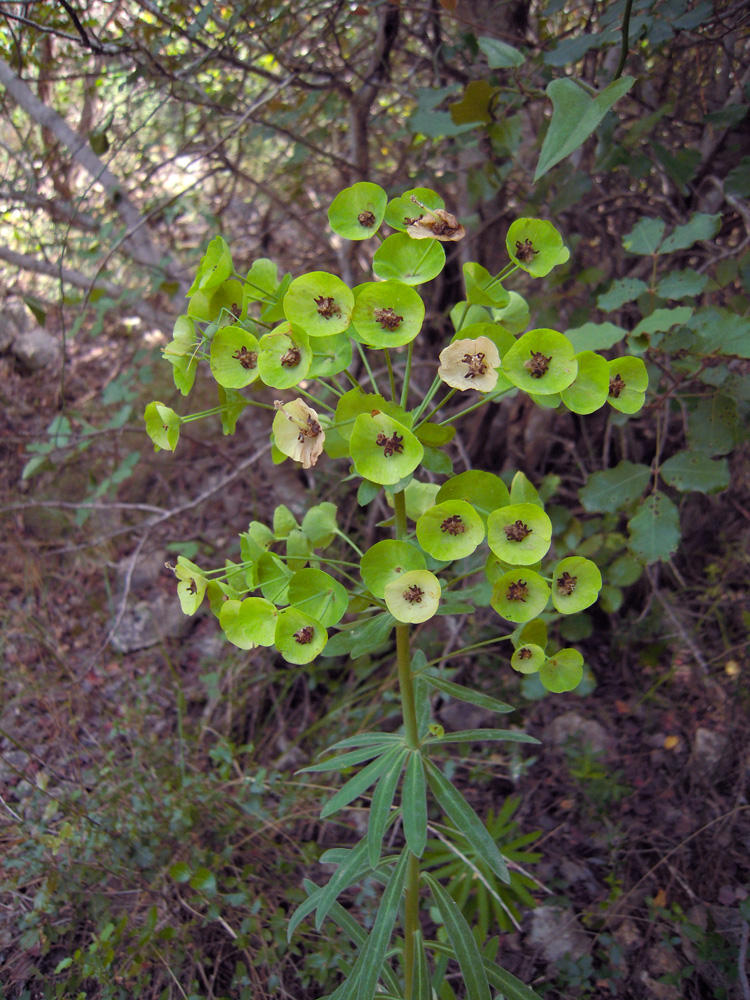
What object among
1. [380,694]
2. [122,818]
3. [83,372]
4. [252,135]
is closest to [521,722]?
[380,694]

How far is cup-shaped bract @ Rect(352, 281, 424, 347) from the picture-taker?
2.66 ft

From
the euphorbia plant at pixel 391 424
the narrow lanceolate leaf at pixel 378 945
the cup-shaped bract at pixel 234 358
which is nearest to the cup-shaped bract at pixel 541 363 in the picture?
the euphorbia plant at pixel 391 424

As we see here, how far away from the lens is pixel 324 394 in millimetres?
2213

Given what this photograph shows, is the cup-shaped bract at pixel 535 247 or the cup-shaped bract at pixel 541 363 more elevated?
the cup-shaped bract at pixel 535 247

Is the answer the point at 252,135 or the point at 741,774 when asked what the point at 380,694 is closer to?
the point at 741,774

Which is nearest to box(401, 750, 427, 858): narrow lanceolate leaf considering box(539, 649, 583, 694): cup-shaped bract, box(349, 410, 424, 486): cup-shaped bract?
box(539, 649, 583, 694): cup-shaped bract

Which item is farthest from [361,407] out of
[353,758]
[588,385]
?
[353,758]

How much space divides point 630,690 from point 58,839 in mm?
1879

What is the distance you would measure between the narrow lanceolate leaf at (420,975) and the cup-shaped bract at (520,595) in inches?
29.1

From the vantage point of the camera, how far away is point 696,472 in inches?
54.1

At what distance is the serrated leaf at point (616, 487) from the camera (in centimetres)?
145

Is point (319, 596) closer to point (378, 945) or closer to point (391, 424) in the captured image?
point (391, 424)

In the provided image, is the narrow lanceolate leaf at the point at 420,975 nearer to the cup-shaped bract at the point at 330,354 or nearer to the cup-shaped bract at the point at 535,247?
the cup-shaped bract at the point at 330,354

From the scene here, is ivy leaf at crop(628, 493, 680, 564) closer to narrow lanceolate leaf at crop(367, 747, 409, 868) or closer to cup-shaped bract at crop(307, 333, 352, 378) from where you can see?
narrow lanceolate leaf at crop(367, 747, 409, 868)
